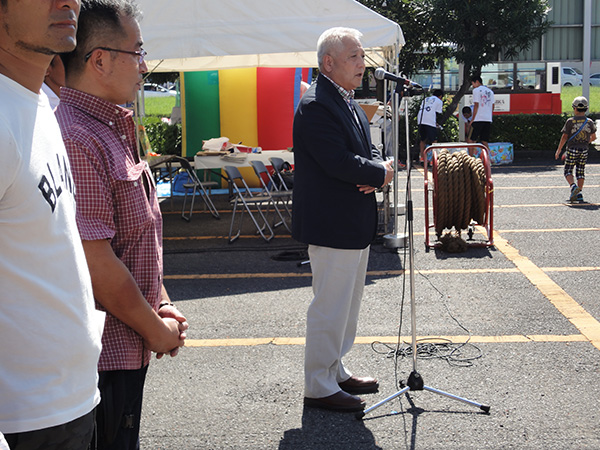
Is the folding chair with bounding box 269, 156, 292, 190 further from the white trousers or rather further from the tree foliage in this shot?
the tree foliage

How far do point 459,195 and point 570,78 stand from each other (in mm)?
36806

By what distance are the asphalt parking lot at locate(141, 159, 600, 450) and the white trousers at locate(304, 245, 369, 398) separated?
0.21 metres

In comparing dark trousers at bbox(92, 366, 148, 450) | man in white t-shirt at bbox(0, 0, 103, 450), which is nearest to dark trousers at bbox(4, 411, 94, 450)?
man in white t-shirt at bbox(0, 0, 103, 450)

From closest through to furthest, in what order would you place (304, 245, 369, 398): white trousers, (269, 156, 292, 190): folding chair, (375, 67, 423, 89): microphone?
(304, 245, 369, 398): white trousers < (375, 67, 423, 89): microphone < (269, 156, 292, 190): folding chair

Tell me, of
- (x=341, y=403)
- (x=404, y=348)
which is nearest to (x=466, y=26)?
(x=404, y=348)

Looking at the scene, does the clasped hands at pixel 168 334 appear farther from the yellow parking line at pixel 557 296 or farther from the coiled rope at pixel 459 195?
the coiled rope at pixel 459 195

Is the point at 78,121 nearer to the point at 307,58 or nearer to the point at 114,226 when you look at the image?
the point at 114,226

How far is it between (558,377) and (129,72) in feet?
11.2

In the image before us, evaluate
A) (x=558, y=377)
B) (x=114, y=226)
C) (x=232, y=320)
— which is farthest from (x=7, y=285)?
(x=232, y=320)

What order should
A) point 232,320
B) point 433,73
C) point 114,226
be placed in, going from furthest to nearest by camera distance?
point 433,73 → point 232,320 → point 114,226

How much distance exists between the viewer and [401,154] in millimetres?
17297

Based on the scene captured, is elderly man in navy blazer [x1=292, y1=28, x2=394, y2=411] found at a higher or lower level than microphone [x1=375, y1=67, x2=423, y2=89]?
lower

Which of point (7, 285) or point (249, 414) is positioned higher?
point (7, 285)

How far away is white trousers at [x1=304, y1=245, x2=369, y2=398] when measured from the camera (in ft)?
13.2
